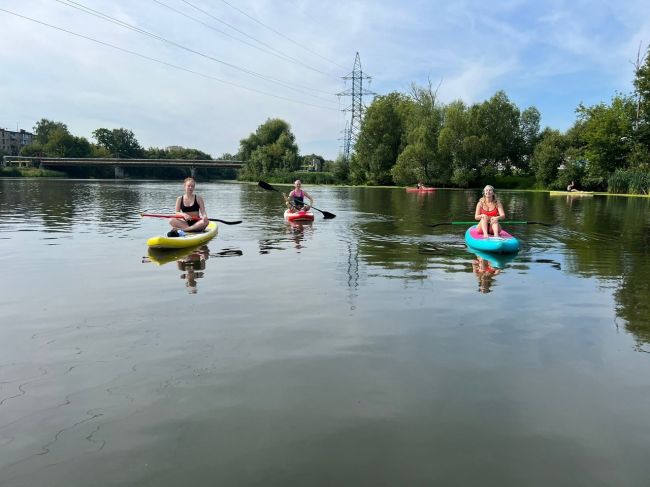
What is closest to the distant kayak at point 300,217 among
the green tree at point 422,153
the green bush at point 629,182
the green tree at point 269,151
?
the green bush at point 629,182

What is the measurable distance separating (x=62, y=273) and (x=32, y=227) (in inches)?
357

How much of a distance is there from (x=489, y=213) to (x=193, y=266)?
7.52m

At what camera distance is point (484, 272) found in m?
10.0

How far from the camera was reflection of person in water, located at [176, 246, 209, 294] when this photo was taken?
29.1ft

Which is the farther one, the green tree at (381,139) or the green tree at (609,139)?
the green tree at (381,139)

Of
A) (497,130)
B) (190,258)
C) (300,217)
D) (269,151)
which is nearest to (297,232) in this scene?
(300,217)

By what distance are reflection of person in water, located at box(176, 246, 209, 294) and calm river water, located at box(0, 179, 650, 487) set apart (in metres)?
0.10

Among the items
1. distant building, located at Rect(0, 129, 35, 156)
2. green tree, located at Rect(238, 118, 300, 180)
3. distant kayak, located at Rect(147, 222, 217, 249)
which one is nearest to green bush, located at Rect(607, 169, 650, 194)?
distant kayak, located at Rect(147, 222, 217, 249)

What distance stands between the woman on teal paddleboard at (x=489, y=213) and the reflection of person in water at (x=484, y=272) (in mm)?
1050

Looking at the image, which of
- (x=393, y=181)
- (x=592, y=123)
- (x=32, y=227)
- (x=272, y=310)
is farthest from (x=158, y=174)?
(x=272, y=310)

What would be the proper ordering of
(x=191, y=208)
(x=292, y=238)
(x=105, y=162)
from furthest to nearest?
(x=105, y=162), (x=292, y=238), (x=191, y=208)

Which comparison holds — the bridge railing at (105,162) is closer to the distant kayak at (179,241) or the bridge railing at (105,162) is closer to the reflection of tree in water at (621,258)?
the reflection of tree in water at (621,258)

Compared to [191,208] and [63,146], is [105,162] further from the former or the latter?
[191,208]

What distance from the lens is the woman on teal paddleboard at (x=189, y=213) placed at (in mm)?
13414
